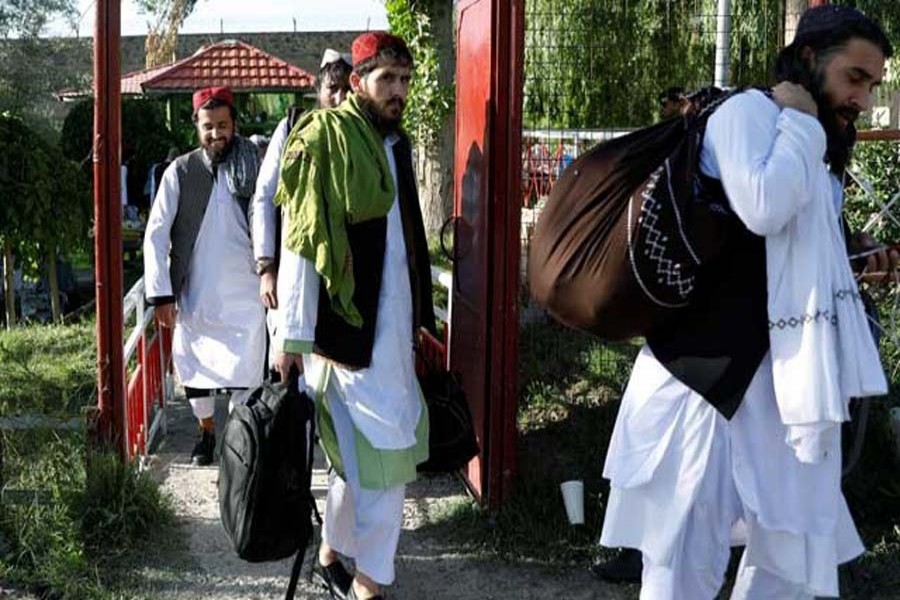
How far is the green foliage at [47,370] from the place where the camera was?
22.4ft

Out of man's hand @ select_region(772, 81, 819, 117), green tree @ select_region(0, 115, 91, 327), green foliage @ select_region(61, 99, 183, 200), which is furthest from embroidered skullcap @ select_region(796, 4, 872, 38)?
green foliage @ select_region(61, 99, 183, 200)

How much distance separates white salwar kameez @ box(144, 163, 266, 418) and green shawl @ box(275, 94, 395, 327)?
165 cm

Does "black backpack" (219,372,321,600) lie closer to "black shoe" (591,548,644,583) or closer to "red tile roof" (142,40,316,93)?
"black shoe" (591,548,644,583)

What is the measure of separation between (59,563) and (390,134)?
73.1 inches

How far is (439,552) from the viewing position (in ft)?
15.0

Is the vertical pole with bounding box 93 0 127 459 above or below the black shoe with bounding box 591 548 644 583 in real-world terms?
above

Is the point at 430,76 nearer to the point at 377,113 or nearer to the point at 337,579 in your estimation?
the point at 377,113

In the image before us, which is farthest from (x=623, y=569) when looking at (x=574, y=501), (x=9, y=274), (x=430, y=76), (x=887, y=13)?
(x=887, y=13)

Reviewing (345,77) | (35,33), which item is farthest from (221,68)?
(345,77)

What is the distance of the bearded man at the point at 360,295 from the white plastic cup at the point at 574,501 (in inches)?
31.0

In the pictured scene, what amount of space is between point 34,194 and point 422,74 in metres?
3.60

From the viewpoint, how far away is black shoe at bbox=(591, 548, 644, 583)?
4.27m

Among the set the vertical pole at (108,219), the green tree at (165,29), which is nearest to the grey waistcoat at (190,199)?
the vertical pole at (108,219)

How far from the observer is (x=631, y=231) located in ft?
9.18
